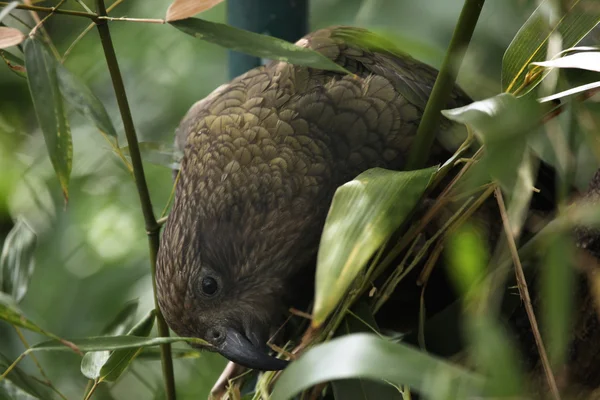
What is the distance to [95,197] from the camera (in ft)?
7.84

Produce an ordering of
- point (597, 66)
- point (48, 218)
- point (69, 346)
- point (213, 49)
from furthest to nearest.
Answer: point (213, 49), point (48, 218), point (69, 346), point (597, 66)

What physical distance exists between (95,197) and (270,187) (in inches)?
50.4

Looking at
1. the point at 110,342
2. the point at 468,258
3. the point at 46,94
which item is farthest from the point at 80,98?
the point at 468,258

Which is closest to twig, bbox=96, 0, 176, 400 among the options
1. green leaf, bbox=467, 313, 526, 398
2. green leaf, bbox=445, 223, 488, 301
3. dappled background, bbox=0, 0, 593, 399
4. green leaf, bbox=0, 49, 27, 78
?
green leaf, bbox=0, 49, 27, 78

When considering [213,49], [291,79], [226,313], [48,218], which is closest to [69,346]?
[226,313]

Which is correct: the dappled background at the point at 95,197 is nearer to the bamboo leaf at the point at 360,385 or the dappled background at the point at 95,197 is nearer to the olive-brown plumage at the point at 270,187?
the olive-brown plumage at the point at 270,187

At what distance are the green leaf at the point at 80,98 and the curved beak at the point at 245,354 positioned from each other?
404 mm

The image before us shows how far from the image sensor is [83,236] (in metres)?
2.34

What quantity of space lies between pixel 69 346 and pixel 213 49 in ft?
6.50

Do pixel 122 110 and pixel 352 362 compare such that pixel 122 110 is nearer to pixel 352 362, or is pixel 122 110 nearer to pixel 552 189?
pixel 352 362

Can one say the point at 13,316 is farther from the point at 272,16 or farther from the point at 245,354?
the point at 272,16

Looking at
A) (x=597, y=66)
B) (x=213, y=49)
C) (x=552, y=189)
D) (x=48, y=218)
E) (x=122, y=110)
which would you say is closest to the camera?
(x=597, y=66)

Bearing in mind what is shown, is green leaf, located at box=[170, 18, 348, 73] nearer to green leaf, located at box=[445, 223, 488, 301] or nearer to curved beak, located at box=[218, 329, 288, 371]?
green leaf, located at box=[445, 223, 488, 301]

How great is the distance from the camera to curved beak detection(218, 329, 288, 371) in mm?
1092
